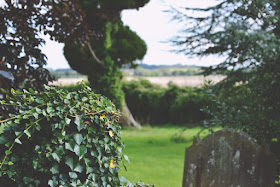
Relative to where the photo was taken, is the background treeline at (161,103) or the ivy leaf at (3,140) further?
the background treeline at (161,103)

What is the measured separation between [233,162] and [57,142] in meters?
1.83

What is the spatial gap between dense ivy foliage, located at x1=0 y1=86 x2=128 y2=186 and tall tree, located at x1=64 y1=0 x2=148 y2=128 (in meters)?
9.15

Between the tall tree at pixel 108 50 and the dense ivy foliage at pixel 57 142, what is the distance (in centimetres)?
915

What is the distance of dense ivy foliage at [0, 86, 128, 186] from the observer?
9.32 feet

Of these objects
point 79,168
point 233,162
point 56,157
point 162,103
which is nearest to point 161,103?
point 162,103

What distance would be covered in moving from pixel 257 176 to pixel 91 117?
1864mm

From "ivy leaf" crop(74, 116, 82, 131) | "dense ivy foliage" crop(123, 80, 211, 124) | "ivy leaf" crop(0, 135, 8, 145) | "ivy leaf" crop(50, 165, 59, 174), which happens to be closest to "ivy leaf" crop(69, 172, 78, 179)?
"ivy leaf" crop(50, 165, 59, 174)

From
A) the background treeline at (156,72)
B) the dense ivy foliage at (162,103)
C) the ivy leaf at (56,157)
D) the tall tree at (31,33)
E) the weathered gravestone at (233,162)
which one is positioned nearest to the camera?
the ivy leaf at (56,157)

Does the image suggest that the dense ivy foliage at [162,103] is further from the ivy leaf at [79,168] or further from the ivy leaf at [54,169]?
the ivy leaf at [54,169]

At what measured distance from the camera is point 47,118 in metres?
2.81

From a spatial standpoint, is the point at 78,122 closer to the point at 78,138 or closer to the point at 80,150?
the point at 78,138

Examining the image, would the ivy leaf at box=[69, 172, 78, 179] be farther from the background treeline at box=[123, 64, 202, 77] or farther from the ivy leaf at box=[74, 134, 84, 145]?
the background treeline at box=[123, 64, 202, 77]

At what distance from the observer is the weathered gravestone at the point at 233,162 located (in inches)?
133

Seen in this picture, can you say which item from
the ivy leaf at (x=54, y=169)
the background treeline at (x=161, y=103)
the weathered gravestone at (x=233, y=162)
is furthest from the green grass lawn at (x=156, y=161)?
the background treeline at (x=161, y=103)
